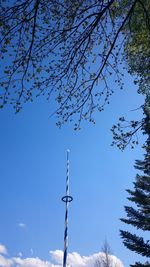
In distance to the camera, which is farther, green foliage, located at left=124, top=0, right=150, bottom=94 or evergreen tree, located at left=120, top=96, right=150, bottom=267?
evergreen tree, located at left=120, top=96, right=150, bottom=267

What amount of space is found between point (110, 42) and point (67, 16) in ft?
3.51

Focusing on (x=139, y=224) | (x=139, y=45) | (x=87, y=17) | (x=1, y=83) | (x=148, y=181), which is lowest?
(x=1, y=83)

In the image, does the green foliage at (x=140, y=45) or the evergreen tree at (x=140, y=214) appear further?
the evergreen tree at (x=140, y=214)

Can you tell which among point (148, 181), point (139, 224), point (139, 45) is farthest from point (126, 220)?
point (139, 45)

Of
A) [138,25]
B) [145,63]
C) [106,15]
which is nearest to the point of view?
[106,15]

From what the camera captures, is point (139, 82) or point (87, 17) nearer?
point (87, 17)

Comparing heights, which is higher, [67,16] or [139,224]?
[139,224]

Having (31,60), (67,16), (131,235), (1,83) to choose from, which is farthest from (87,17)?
(131,235)

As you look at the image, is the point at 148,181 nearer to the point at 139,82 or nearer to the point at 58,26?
the point at 139,82

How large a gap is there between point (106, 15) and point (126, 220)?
770 inches

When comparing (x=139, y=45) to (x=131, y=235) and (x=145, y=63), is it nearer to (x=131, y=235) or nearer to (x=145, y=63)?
(x=145, y=63)

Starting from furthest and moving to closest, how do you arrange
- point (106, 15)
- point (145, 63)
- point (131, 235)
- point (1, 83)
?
point (131, 235)
point (145, 63)
point (106, 15)
point (1, 83)

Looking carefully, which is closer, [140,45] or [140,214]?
[140,45]

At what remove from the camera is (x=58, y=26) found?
8.32 m
